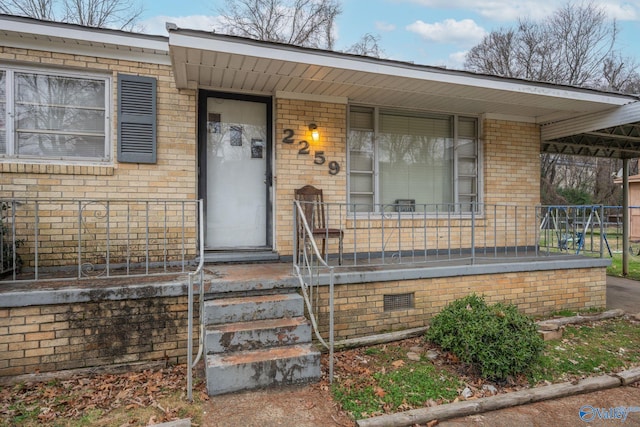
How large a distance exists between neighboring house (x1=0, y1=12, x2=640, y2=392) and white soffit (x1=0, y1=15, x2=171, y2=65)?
1 cm

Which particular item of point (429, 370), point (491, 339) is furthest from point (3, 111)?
point (491, 339)

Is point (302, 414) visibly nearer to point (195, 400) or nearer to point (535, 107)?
point (195, 400)

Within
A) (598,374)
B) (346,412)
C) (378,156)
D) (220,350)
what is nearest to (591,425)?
(598,374)

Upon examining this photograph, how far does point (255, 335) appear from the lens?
3.21m

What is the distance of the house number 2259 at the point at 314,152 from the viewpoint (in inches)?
207

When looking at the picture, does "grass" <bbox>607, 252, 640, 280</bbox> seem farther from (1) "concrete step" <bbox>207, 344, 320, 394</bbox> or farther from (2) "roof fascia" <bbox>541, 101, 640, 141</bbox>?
(1) "concrete step" <bbox>207, 344, 320, 394</bbox>

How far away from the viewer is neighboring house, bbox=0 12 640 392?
3814 millimetres

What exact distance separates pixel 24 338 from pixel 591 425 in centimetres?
452

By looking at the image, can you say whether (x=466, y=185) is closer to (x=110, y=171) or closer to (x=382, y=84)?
(x=382, y=84)

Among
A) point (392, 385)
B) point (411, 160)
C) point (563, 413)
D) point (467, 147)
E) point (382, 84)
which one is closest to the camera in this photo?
point (563, 413)

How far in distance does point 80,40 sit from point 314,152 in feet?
10.1

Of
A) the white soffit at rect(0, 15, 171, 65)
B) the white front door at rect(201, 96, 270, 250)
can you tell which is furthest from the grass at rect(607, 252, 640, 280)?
the white soffit at rect(0, 15, 171, 65)

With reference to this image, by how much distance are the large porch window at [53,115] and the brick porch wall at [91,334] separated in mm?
2131

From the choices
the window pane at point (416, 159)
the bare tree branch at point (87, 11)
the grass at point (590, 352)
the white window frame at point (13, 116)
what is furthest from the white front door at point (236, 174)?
the bare tree branch at point (87, 11)
